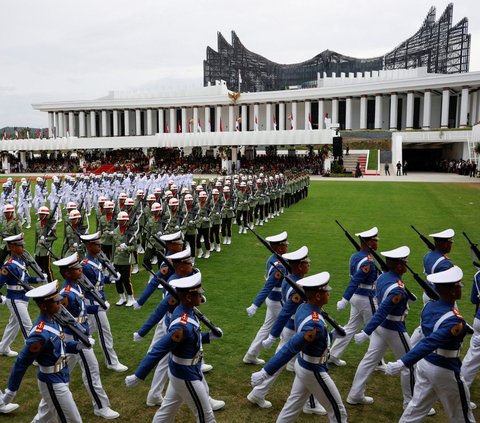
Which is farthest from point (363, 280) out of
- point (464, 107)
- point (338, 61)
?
point (338, 61)

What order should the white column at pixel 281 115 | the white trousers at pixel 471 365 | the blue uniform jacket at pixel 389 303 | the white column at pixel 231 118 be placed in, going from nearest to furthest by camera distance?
1. the blue uniform jacket at pixel 389 303
2. the white trousers at pixel 471 365
3. the white column at pixel 281 115
4. the white column at pixel 231 118

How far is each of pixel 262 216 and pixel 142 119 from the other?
6910cm

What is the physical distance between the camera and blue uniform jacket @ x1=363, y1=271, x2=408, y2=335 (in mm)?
6031

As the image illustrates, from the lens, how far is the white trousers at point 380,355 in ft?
20.6

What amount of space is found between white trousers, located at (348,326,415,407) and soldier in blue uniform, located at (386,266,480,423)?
3.05 ft

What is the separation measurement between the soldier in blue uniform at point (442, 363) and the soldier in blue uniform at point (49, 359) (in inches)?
130

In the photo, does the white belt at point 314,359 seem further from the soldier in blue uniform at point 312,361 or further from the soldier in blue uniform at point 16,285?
the soldier in blue uniform at point 16,285

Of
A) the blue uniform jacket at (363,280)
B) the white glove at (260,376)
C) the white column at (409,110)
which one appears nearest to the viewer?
the white glove at (260,376)

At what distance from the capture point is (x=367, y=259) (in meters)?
7.48

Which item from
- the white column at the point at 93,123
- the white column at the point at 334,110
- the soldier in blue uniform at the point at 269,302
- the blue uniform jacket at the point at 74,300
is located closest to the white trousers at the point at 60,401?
the blue uniform jacket at the point at 74,300

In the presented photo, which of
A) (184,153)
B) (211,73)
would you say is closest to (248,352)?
(184,153)

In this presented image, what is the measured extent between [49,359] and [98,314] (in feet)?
6.76

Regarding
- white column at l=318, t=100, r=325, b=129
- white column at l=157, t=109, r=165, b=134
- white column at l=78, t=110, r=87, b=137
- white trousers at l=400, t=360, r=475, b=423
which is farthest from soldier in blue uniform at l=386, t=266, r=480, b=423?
white column at l=78, t=110, r=87, b=137

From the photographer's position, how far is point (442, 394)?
5.14 m
